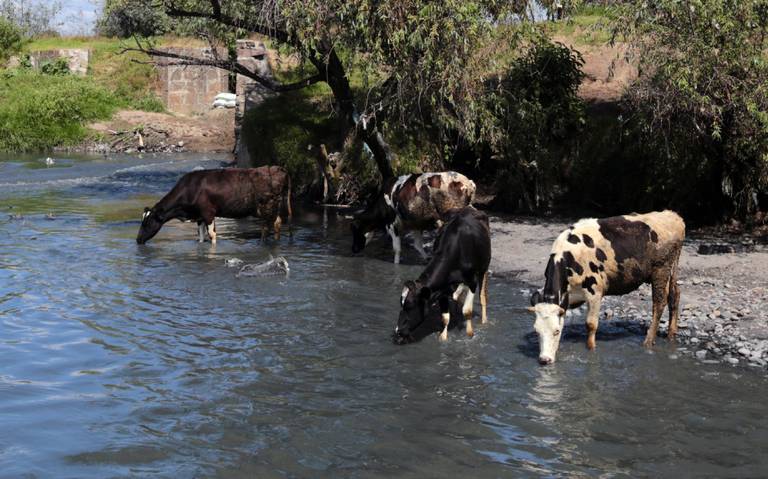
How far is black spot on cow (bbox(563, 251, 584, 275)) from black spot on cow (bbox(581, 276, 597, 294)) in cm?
13

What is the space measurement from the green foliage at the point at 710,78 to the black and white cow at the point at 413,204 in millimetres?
3572

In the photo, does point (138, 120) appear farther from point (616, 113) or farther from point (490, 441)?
point (490, 441)

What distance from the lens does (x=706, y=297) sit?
508 inches

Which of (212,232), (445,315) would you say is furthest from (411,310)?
(212,232)

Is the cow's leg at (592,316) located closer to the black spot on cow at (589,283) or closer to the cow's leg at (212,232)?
the black spot on cow at (589,283)

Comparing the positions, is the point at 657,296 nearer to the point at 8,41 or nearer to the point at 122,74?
the point at 122,74

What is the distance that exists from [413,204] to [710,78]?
5518 mm

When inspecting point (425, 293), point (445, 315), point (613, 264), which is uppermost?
point (613, 264)

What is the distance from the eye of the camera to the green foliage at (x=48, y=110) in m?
38.4

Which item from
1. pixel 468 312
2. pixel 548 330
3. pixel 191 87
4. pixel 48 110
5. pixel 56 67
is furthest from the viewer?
pixel 56 67

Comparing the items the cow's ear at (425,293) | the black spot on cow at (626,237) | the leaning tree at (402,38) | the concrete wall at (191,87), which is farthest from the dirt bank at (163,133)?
the black spot on cow at (626,237)

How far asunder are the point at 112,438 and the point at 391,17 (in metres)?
10.5

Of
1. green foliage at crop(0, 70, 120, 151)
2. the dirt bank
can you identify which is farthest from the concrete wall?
green foliage at crop(0, 70, 120, 151)

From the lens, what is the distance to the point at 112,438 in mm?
8375
